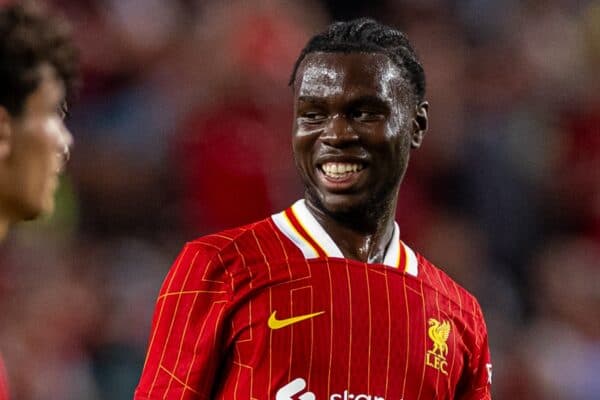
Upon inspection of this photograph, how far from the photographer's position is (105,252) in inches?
223

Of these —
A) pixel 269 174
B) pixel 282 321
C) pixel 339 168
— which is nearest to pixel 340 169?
pixel 339 168

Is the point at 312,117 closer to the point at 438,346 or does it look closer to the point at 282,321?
the point at 282,321

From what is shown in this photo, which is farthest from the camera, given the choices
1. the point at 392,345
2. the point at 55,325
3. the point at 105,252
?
the point at 105,252

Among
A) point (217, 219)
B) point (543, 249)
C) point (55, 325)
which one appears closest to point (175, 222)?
point (217, 219)

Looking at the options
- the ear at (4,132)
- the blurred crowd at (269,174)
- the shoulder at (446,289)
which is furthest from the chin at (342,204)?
the blurred crowd at (269,174)

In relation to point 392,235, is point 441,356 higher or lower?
lower

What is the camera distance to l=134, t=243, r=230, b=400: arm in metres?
2.99

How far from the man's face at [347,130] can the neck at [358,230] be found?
3 centimetres

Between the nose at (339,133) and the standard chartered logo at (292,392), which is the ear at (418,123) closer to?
the nose at (339,133)

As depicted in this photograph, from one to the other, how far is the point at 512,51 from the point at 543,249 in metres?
1.11

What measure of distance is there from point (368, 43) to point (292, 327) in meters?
0.77

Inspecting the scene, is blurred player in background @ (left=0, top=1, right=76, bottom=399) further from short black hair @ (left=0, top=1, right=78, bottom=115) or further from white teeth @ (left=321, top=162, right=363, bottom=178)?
white teeth @ (left=321, top=162, right=363, bottom=178)

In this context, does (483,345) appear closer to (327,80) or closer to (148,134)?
(327,80)

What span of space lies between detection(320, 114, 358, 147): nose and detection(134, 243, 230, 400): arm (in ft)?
1.32
